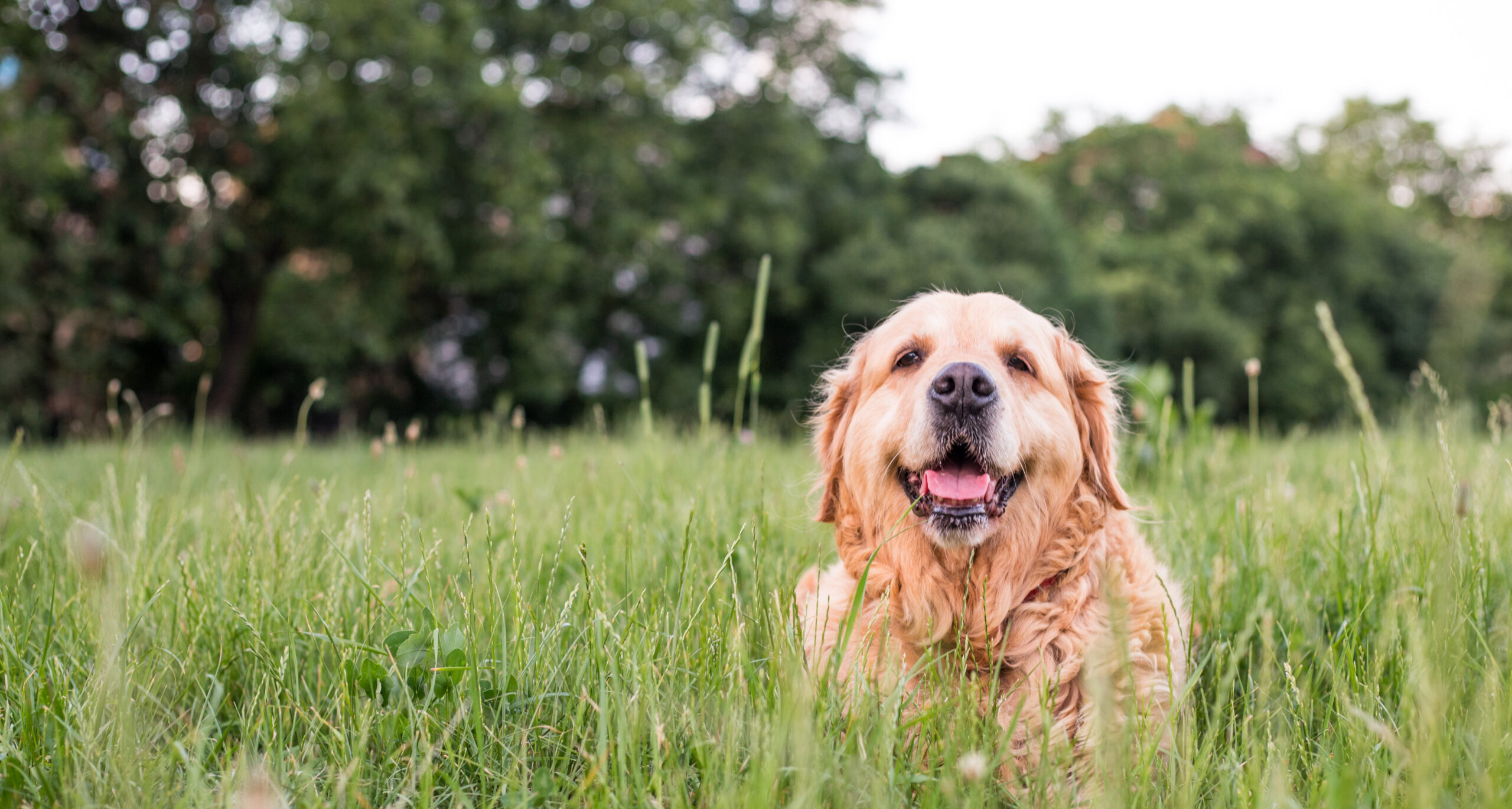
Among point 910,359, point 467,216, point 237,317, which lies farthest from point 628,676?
point 237,317

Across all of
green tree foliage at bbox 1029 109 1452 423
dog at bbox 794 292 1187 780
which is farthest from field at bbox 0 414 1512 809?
green tree foliage at bbox 1029 109 1452 423

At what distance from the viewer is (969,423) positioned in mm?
2391

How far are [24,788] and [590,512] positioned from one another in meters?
2.18

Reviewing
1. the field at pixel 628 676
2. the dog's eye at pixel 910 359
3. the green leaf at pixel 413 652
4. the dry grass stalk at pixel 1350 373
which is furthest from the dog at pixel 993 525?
the green leaf at pixel 413 652

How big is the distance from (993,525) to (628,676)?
3.71 feet

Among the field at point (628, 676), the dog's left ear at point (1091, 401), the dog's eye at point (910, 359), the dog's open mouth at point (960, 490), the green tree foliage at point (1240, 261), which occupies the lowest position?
the field at point (628, 676)

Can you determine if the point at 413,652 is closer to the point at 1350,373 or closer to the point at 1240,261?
the point at 1350,373

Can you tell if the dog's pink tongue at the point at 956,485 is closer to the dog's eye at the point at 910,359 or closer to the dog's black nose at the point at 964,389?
the dog's black nose at the point at 964,389

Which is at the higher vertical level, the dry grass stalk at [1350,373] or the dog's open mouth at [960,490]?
the dry grass stalk at [1350,373]

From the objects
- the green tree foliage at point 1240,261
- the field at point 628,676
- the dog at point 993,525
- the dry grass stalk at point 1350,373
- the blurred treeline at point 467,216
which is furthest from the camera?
the green tree foliage at point 1240,261

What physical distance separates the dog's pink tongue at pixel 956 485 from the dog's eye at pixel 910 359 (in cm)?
43

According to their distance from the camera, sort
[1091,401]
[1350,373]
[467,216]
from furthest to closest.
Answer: [467,216] < [1091,401] < [1350,373]

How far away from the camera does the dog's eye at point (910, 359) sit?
2.76 m

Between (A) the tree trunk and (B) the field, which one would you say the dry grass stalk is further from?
(A) the tree trunk
